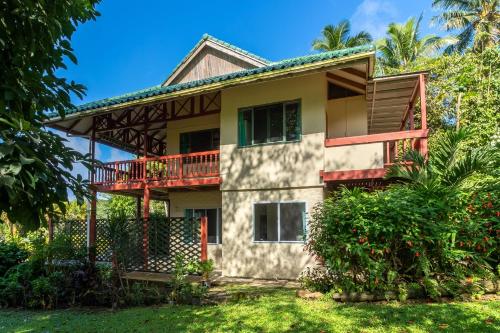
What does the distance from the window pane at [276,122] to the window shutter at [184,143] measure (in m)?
4.82

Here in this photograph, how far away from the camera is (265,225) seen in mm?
11578

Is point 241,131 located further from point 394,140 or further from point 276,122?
point 394,140

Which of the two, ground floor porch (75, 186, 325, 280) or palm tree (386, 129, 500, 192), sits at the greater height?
palm tree (386, 129, 500, 192)

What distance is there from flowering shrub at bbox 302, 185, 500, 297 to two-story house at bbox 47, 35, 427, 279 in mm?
3172

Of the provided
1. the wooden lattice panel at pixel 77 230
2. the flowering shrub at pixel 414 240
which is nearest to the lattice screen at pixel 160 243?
the wooden lattice panel at pixel 77 230

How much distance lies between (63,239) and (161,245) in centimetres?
268

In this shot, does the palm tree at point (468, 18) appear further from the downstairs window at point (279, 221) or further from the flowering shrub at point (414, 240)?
the flowering shrub at point (414, 240)

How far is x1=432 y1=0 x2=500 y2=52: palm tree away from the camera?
25.0m

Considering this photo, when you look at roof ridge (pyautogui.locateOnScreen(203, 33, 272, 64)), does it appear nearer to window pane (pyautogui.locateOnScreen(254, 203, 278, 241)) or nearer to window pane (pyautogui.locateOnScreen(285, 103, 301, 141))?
window pane (pyautogui.locateOnScreen(285, 103, 301, 141))

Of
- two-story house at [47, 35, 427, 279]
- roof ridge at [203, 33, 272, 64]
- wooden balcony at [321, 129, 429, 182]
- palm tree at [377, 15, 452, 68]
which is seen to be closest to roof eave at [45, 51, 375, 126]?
two-story house at [47, 35, 427, 279]

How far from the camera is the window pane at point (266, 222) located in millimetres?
11398

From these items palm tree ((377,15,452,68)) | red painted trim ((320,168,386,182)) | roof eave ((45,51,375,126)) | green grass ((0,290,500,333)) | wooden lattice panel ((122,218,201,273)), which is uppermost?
palm tree ((377,15,452,68))

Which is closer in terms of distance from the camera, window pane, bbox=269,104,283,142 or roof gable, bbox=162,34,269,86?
window pane, bbox=269,104,283,142

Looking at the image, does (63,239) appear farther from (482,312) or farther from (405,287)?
(482,312)
